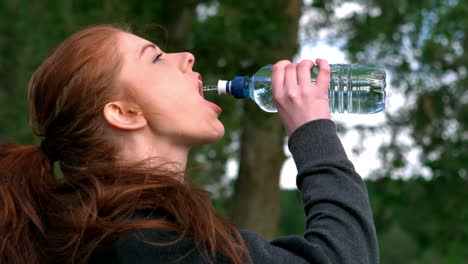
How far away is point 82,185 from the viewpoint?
1916 millimetres

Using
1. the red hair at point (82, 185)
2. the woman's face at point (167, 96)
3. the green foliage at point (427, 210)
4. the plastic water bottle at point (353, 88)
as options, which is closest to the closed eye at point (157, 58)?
the woman's face at point (167, 96)

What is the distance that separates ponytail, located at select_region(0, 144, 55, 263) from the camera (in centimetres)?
185

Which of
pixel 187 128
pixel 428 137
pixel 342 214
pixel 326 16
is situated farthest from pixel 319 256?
pixel 428 137

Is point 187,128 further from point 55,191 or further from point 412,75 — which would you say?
point 412,75

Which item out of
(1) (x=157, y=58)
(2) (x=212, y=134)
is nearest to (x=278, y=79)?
(2) (x=212, y=134)

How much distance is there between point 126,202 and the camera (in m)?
1.81

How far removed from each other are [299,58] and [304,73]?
19.5ft

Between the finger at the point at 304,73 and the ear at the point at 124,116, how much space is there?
465 millimetres

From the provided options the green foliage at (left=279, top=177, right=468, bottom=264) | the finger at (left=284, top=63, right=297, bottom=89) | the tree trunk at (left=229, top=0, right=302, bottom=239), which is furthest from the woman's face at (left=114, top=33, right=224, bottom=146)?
the green foliage at (left=279, top=177, right=468, bottom=264)

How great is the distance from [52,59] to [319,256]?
3.29ft

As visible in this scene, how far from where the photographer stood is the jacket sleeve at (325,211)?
1.77 meters

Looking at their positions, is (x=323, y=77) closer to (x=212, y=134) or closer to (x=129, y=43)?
(x=212, y=134)

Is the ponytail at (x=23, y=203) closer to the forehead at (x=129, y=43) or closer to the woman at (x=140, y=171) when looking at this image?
the woman at (x=140, y=171)

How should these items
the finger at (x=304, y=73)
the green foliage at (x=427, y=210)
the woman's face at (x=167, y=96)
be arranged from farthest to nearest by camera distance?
the green foliage at (x=427, y=210)
the woman's face at (x=167, y=96)
the finger at (x=304, y=73)
